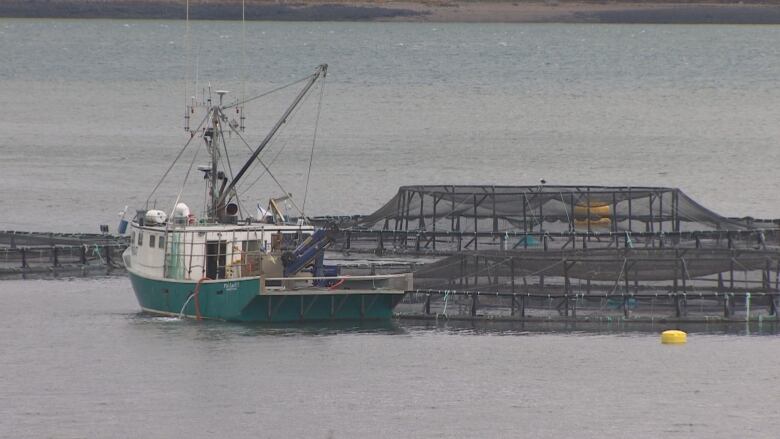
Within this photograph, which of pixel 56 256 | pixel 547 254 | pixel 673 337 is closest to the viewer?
pixel 673 337

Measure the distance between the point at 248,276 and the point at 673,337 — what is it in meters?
14.0

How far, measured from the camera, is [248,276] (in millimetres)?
57688

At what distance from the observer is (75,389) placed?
1993 inches

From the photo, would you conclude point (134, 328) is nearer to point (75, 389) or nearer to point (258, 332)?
point (258, 332)

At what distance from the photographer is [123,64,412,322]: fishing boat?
5759cm

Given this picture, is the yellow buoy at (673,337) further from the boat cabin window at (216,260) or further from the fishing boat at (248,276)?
the boat cabin window at (216,260)

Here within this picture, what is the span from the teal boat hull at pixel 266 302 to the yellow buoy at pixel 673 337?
8688mm

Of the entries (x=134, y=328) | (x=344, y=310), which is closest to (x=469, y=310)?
(x=344, y=310)

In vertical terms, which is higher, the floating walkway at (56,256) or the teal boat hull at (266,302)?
the floating walkway at (56,256)

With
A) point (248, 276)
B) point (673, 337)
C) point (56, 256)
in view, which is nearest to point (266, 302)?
point (248, 276)

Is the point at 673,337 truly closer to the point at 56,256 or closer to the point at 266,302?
the point at 266,302

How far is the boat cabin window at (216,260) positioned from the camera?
58.5 m

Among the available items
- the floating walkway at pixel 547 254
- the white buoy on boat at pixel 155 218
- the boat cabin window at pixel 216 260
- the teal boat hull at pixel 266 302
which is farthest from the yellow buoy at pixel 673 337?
the white buoy on boat at pixel 155 218

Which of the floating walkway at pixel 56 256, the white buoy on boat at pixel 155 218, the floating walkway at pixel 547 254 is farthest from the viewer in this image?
the floating walkway at pixel 56 256
